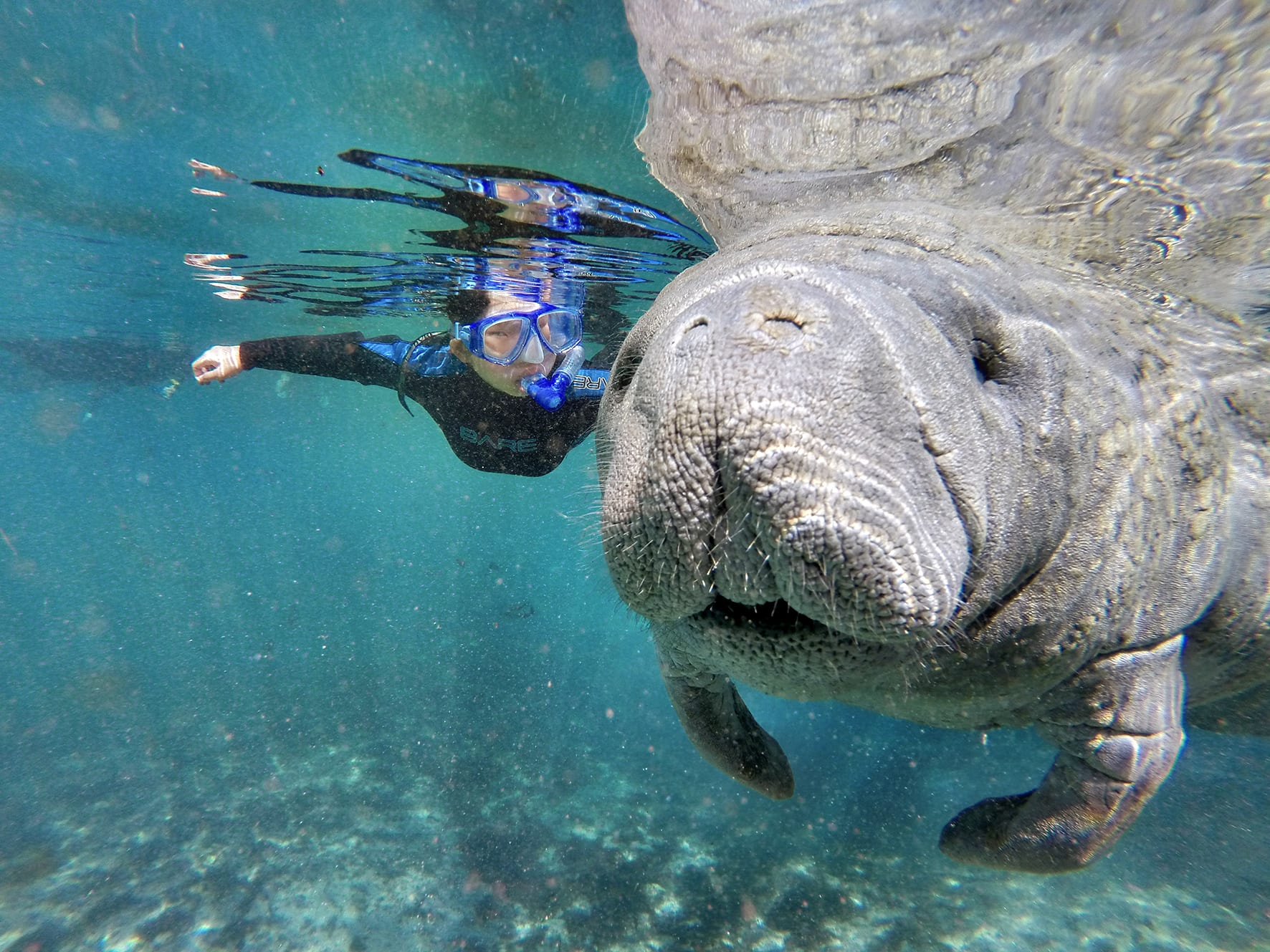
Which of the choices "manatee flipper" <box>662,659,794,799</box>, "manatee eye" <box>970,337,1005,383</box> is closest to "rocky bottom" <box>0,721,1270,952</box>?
"manatee flipper" <box>662,659,794,799</box>

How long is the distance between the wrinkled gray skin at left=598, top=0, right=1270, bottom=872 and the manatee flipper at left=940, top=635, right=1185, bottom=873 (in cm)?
1

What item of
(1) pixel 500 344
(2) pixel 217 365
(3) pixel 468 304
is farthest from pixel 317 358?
(3) pixel 468 304

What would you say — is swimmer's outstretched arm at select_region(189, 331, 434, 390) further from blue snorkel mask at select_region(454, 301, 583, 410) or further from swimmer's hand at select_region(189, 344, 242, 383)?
blue snorkel mask at select_region(454, 301, 583, 410)

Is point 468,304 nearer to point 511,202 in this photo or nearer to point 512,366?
point 511,202

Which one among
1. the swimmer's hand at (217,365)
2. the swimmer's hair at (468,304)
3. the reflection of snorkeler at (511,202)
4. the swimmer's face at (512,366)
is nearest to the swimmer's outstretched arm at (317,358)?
the swimmer's hand at (217,365)

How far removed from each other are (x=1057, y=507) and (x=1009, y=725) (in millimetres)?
1399

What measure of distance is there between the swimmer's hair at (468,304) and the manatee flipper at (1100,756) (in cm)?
1314

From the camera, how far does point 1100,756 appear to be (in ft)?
9.00

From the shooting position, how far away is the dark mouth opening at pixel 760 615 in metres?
1.62

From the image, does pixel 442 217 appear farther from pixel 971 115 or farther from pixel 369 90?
pixel 971 115

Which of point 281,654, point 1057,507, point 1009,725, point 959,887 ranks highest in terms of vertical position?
point 1057,507

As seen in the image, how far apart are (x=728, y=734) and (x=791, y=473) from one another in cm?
266

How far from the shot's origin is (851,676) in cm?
188

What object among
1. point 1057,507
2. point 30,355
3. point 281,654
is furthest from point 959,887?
point 30,355
